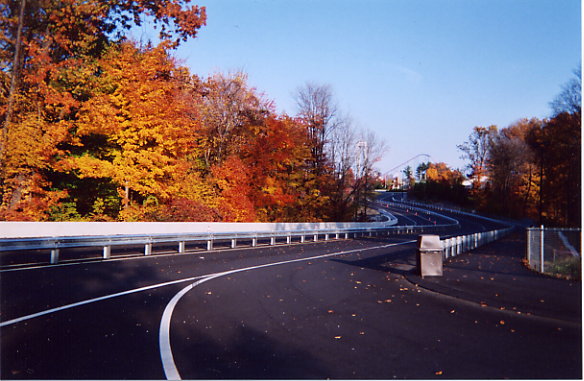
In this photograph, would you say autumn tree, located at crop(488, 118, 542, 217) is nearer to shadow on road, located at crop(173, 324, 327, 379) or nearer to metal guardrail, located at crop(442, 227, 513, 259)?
metal guardrail, located at crop(442, 227, 513, 259)

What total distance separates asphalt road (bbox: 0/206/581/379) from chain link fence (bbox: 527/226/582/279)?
5581 millimetres

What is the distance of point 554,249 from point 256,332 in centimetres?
1234

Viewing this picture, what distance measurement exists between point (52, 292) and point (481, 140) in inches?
3408

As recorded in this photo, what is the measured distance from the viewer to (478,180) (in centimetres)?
8500

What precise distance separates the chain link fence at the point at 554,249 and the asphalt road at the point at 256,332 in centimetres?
558

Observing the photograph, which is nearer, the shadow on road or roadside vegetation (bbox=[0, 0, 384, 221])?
the shadow on road

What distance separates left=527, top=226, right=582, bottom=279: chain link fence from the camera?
43.7 ft

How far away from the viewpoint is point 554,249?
14.4 meters

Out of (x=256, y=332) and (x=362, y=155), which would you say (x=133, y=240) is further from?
(x=362, y=155)

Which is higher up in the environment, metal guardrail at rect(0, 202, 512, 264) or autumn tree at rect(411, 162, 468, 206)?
autumn tree at rect(411, 162, 468, 206)

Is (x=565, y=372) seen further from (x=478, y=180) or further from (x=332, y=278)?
(x=478, y=180)

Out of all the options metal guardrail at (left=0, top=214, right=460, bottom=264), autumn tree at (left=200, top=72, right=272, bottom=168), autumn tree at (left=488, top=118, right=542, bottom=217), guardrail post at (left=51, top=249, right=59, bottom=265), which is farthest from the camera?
autumn tree at (left=488, top=118, right=542, bottom=217)

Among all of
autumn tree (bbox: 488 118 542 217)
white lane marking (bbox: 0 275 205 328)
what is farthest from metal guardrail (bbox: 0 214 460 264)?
→ autumn tree (bbox: 488 118 542 217)

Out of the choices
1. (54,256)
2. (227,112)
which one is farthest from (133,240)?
(227,112)
